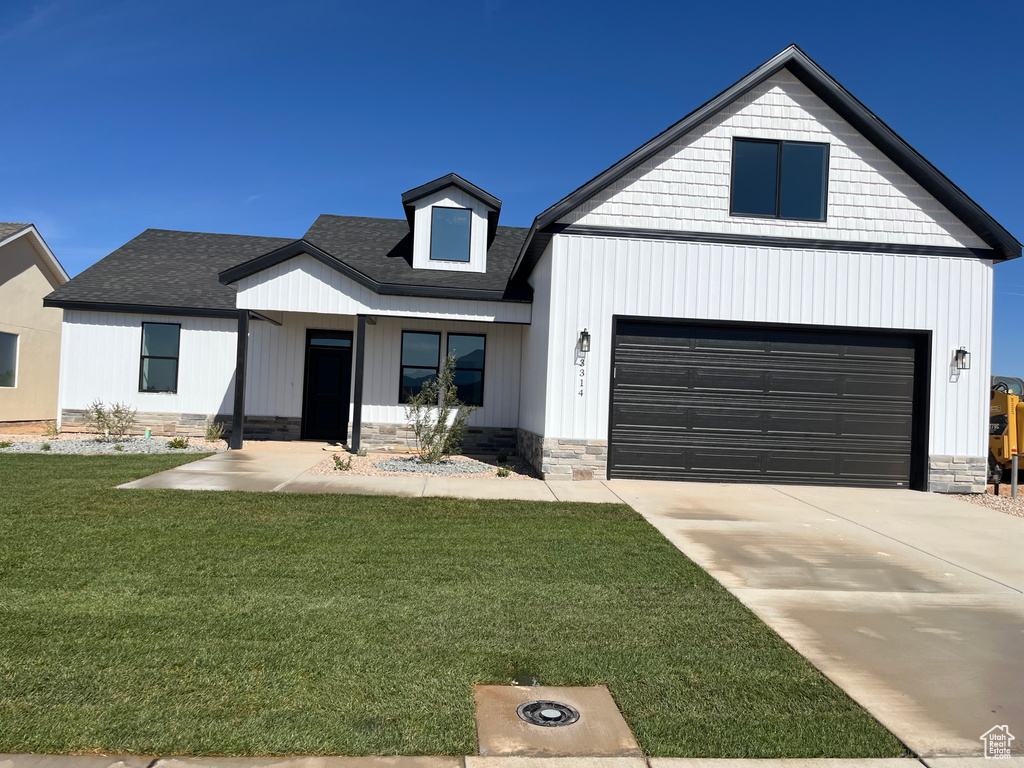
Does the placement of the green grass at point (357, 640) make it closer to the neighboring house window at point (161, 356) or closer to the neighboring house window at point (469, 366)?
the neighboring house window at point (469, 366)

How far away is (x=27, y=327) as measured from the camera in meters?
20.3

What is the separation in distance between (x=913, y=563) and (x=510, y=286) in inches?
387

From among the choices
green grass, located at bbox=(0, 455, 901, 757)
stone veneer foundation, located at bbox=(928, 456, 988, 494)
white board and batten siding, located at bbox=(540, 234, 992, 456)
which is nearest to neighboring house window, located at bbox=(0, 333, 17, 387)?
green grass, located at bbox=(0, 455, 901, 757)

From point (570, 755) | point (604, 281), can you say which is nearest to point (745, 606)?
point (570, 755)

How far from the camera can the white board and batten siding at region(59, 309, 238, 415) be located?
16.5 meters

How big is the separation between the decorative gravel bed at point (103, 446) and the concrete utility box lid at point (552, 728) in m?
11.8

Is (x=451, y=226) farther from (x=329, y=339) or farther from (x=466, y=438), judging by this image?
(x=466, y=438)

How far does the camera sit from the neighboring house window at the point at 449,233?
15.9 m

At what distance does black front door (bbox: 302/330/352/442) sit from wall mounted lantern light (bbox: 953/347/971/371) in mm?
12323

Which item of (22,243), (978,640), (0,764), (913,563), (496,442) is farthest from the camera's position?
(22,243)

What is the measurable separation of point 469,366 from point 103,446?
7.54 meters

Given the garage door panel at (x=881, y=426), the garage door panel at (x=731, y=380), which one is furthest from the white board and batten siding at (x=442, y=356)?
the garage door panel at (x=881, y=426)

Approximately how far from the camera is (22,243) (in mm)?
19703

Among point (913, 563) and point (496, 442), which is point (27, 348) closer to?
point (496, 442)
